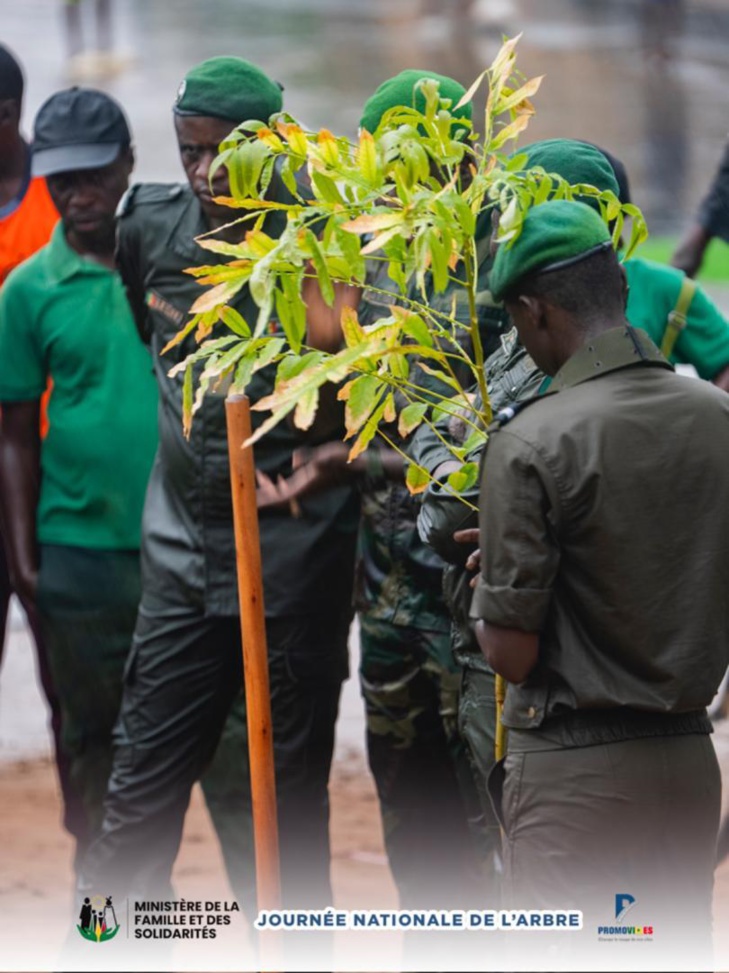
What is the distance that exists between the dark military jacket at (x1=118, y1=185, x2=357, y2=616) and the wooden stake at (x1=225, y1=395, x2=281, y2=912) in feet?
2.82

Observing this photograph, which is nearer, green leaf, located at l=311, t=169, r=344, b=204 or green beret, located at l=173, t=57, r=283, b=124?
green leaf, located at l=311, t=169, r=344, b=204

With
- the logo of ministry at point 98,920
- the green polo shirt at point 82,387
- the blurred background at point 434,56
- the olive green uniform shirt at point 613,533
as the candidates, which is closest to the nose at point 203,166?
the green polo shirt at point 82,387

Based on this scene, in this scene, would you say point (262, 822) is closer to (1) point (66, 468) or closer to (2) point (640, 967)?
(2) point (640, 967)

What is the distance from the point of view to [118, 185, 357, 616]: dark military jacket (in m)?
4.41

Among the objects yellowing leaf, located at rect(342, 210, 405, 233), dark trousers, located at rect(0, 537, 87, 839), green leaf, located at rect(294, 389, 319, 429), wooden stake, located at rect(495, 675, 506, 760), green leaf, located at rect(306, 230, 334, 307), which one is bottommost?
dark trousers, located at rect(0, 537, 87, 839)

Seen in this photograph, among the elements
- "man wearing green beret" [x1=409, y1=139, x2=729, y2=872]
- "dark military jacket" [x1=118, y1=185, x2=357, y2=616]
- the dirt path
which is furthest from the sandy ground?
"dark military jacket" [x1=118, y1=185, x2=357, y2=616]

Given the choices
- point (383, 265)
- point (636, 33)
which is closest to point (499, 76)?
point (383, 265)

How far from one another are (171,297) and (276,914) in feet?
5.10

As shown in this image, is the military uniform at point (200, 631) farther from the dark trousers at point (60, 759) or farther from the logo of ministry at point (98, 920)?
the dark trousers at point (60, 759)

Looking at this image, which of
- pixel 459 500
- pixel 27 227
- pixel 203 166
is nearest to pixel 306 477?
pixel 203 166

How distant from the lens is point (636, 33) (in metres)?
11.0

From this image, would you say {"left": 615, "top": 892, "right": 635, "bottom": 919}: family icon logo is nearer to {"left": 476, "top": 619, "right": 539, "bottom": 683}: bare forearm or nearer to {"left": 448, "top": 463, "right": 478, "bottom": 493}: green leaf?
{"left": 476, "top": 619, "right": 539, "bottom": 683}: bare forearm

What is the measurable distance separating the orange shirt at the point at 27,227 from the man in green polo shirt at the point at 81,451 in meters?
0.36

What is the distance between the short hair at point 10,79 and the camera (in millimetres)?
5555
